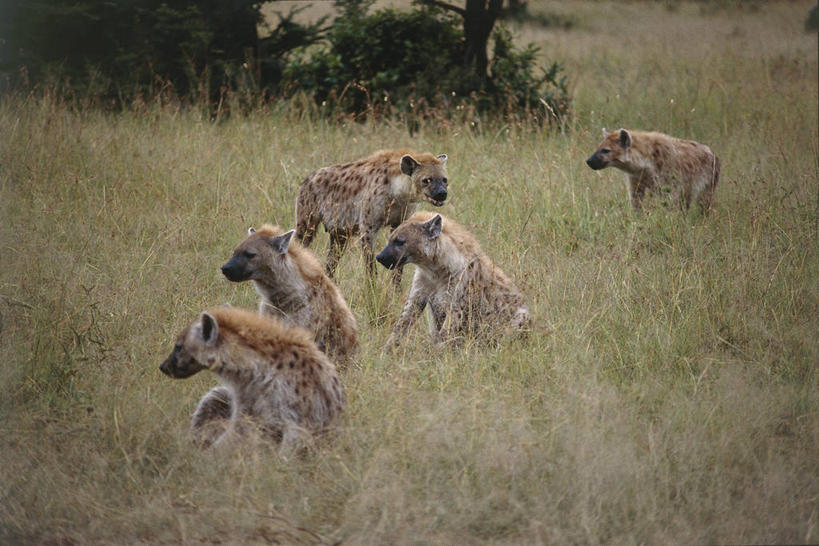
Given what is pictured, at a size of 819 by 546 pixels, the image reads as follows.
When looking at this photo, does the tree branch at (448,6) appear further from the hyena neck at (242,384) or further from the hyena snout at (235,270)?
the hyena neck at (242,384)

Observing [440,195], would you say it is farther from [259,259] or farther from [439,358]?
[259,259]

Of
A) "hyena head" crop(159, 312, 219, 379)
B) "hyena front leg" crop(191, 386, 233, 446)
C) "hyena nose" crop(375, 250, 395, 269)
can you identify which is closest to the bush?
"hyena nose" crop(375, 250, 395, 269)

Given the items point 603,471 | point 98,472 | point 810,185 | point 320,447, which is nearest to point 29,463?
point 98,472

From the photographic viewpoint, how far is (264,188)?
23.8 feet

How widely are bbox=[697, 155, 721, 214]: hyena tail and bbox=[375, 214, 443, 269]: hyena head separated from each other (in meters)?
3.07

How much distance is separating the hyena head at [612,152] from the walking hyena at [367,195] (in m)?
1.77

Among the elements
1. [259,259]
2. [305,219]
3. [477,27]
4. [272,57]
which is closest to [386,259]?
[259,259]

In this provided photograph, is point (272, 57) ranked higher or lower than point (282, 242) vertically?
higher

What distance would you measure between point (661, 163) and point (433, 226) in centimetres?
324

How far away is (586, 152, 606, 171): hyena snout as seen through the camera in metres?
7.60

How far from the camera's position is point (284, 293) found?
484cm

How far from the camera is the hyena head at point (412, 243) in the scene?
202 inches

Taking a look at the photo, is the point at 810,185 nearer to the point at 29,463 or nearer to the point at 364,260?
the point at 364,260

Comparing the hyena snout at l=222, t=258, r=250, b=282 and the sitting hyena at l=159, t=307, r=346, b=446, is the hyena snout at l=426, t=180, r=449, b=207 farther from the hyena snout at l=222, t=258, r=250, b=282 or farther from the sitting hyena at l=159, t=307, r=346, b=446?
the sitting hyena at l=159, t=307, r=346, b=446
